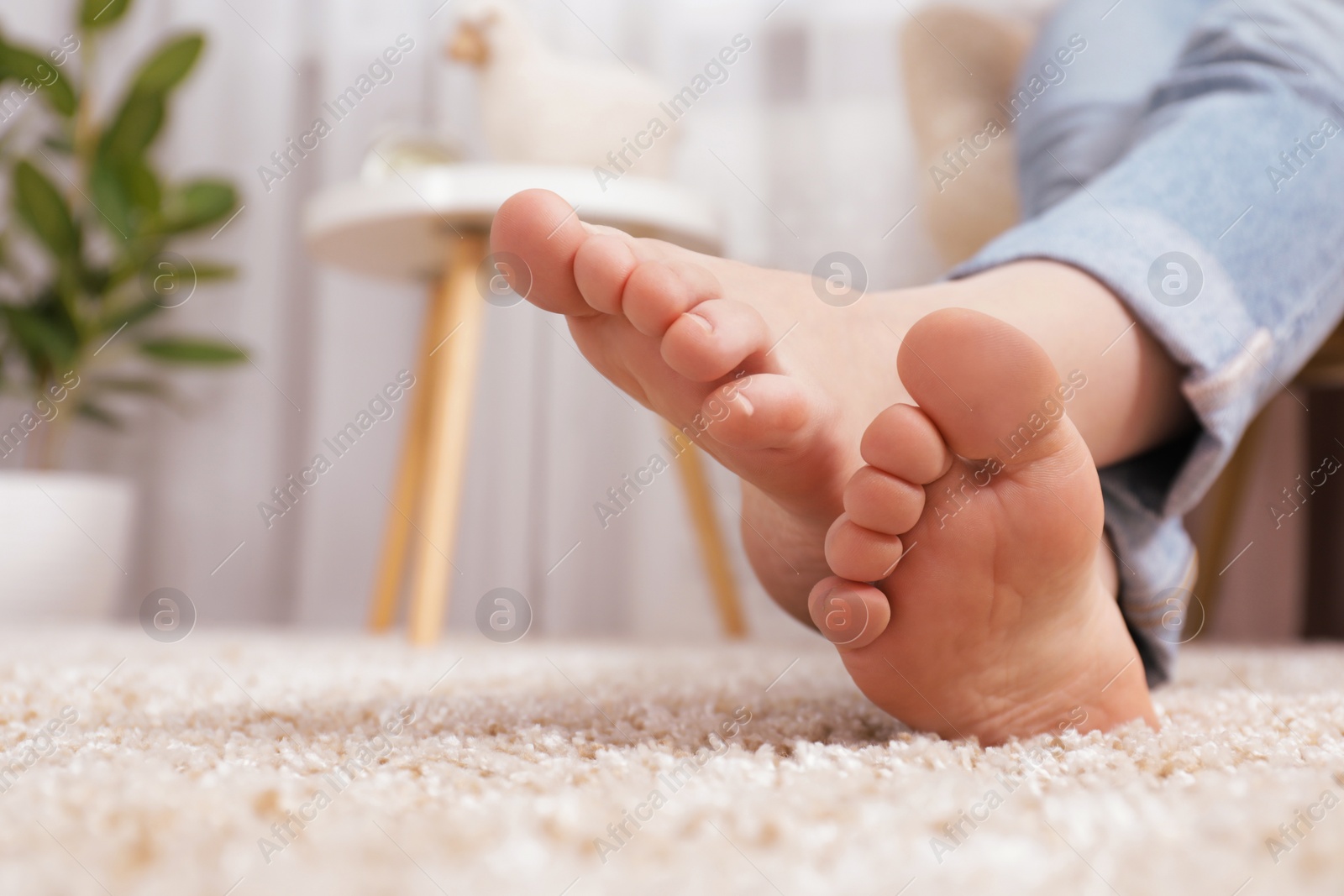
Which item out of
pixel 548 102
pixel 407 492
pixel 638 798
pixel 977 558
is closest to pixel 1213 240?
pixel 977 558

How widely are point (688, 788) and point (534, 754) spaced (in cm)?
9

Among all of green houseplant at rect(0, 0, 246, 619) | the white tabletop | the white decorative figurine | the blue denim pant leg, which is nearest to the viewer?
the blue denim pant leg

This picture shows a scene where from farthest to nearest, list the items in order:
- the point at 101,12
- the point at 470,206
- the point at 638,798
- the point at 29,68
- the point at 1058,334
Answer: the point at 101,12, the point at 29,68, the point at 470,206, the point at 1058,334, the point at 638,798

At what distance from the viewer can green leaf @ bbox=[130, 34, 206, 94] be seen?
5.26 feet

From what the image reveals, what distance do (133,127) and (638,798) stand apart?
64.9 inches

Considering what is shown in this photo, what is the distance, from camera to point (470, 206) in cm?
98

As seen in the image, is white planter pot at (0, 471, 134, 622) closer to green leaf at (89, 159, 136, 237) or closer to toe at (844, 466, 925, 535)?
green leaf at (89, 159, 136, 237)

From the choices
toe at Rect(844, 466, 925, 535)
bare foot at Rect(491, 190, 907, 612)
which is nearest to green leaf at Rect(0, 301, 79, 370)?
bare foot at Rect(491, 190, 907, 612)

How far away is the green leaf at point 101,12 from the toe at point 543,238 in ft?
5.13

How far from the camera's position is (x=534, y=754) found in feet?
1.29

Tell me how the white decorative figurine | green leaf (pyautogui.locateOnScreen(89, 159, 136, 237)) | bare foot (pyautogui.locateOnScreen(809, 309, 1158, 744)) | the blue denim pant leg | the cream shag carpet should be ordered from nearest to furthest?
the cream shag carpet < bare foot (pyautogui.locateOnScreen(809, 309, 1158, 744)) < the blue denim pant leg < the white decorative figurine < green leaf (pyautogui.locateOnScreen(89, 159, 136, 237))

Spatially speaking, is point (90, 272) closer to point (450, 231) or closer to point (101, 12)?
point (101, 12)

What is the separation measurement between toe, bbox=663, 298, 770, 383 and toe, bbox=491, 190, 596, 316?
0.05 metres

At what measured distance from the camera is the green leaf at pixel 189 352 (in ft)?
5.18
